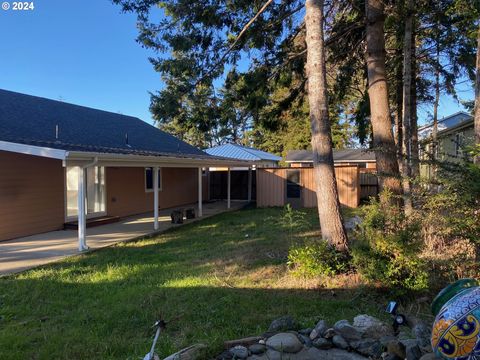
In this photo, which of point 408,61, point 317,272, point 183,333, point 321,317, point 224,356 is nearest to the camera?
point 224,356

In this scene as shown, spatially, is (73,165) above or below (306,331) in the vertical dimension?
above

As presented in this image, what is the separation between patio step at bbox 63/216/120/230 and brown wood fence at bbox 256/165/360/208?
279 inches

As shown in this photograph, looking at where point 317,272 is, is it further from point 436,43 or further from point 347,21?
point 436,43

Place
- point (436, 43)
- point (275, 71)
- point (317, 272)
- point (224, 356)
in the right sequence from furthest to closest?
point (436, 43)
point (275, 71)
point (317, 272)
point (224, 356)

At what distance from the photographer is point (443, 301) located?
11.3 ft

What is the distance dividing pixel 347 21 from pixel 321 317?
834 centimetres

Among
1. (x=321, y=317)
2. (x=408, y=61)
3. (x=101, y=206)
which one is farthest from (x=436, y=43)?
(x=101, y=206)

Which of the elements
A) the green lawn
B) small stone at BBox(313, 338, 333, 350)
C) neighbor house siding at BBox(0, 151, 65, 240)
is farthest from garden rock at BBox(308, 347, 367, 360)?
neighbor house siding at BBox(0, 151, 65, 240)

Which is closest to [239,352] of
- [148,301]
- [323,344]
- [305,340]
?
[305,340]

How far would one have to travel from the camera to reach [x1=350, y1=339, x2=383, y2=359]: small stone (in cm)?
335

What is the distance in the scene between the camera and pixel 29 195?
10016mm

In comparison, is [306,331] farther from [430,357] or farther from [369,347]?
[430,357]

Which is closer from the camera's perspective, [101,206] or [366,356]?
[366,356]

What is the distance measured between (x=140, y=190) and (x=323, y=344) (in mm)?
12377
